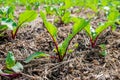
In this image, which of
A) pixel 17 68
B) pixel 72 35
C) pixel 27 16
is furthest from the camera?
pixel 27 16

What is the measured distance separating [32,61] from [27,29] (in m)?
0.68

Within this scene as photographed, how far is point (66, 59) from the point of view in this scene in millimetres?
1797

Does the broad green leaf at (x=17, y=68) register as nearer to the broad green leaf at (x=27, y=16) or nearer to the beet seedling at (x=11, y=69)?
the beet seedling at (x=11, y=69)

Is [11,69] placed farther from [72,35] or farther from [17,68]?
[72,35]

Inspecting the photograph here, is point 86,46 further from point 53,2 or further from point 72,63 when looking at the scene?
point 53,2

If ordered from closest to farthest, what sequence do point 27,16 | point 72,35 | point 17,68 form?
point 17,68 < point 72,35 < point 27,16

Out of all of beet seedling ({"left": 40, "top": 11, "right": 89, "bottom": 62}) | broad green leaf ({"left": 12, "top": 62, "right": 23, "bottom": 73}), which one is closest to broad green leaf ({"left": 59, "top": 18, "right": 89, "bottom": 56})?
beet seedling ({"left": 40, "top": 11, "right": 89, "bottom": 62})

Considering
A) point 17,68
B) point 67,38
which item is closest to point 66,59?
point 67,38

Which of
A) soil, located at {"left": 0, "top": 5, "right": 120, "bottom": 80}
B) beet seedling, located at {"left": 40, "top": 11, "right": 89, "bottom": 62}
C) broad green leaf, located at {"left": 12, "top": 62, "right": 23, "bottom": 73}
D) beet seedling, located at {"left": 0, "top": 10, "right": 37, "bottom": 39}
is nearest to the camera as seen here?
broad green leaf, located at {"left": 12, "top": 62, "right": 23, "bottom": 73}

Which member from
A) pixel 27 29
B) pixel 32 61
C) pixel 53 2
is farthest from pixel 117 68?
pixel 53 2

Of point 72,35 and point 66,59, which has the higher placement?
point 72,35

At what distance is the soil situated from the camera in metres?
1.63

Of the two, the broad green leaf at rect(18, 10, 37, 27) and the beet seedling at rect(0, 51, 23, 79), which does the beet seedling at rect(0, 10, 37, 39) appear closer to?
the broad green leaf at rect(18, 10, 37, 27)

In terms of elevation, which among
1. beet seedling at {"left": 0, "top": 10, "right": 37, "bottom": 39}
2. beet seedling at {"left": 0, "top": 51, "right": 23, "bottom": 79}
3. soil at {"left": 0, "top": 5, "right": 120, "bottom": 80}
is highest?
beet seedling at {"left": 0, "top": 10, "right": 37, "bottom": 39}
